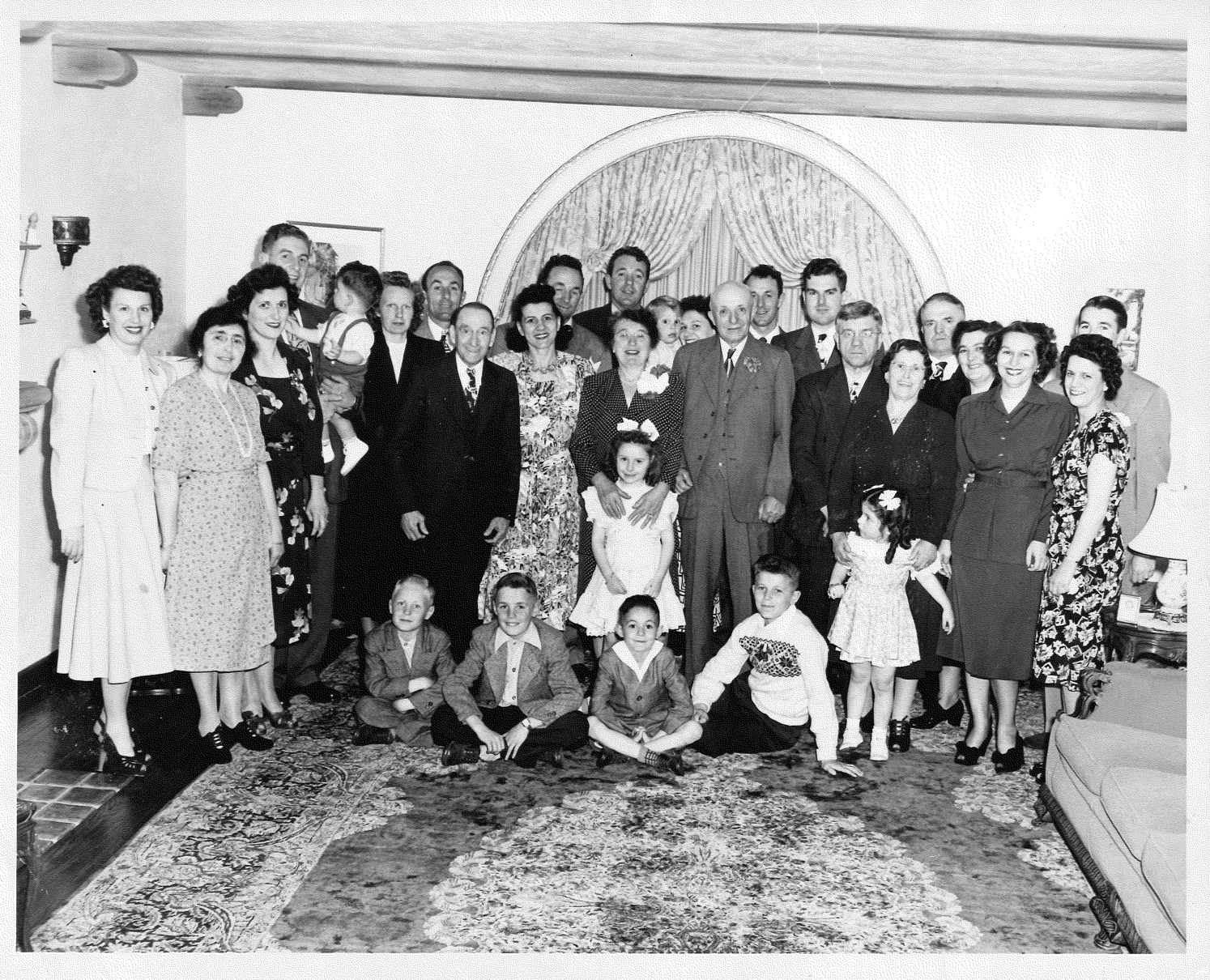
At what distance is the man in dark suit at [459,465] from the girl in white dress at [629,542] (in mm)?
456

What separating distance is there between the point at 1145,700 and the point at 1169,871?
90cm

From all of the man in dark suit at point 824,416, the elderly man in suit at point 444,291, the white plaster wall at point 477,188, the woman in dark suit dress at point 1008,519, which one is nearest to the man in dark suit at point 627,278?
the elderly man in suit at point 444,291

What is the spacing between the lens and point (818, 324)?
5.14 meters

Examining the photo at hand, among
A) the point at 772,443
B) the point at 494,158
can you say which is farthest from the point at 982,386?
the point at 494,158

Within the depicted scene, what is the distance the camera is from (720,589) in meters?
4.99

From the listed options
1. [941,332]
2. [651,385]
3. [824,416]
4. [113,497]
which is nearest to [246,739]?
[113,497]

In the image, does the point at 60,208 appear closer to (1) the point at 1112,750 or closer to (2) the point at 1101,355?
(2) the point at 1101,355

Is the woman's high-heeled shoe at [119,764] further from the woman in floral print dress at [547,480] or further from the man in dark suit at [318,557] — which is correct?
the woman in floral print dress at [547,480]

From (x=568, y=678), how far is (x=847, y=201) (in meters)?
3.36

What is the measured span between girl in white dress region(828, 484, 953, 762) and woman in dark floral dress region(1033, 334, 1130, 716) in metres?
0.40

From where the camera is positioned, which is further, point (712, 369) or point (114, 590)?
point (712, 369)

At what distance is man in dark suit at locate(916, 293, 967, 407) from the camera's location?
4.88 meters

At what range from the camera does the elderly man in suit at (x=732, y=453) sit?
4.73 meters

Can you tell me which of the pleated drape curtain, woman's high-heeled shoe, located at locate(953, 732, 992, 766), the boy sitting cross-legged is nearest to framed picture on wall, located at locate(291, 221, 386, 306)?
the pleated drape curtain
